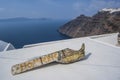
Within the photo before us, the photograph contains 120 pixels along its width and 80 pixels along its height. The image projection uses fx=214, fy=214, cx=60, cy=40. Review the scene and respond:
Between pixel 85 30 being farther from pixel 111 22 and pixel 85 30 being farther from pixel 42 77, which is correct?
Answer: pixel 42 77

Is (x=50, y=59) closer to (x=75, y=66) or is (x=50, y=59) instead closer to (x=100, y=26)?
(x=75, y=66)

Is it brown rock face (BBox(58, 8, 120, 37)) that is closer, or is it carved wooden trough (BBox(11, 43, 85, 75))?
carved wooden trough (BBox(11, 43, 85, 75))

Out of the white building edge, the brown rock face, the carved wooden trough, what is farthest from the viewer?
the brown rock face

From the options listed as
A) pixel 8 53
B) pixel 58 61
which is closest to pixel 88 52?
pixel 58 61

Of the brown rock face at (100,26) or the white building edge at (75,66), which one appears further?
the brown rock face at (100,26)

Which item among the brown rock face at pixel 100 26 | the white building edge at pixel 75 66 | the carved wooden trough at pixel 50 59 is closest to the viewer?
the white building edge at pixel 75 66

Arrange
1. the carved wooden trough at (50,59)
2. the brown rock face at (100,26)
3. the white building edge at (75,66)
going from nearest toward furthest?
1. the white building edge at (75,66)
2. the carved wooden trough at (50,59)
3. the brown rock face at (100,26)

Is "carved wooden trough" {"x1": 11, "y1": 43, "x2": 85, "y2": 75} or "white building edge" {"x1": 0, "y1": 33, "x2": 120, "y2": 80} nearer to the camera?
"white building edge" {"x1": 0, "y1": 33, "x2": 120, "y2": 80}

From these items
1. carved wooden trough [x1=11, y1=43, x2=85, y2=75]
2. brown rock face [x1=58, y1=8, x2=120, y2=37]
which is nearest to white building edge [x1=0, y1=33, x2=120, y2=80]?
carved wooden trough [x1=11, y1=43, x2=85, y2=75]

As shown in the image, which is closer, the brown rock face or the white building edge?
the white building edge

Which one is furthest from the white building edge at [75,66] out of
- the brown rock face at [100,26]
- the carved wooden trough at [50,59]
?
the brown rock face at [100,26]

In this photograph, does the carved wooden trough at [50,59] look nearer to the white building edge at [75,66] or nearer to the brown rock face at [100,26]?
the white building edge at [75,66]

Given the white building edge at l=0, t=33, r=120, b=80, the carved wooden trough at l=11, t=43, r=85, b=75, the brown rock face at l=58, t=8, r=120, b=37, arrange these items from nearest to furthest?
the white building edge at l=0, t=33, r=120, b=80, the carved wooden trough at l=11, t=43, r=85, b=75, the brown rock face at l=58, t=8, r=120, b=37

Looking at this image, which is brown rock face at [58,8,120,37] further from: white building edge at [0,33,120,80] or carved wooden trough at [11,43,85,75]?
carved wooden trough at [11,43,85,75]
